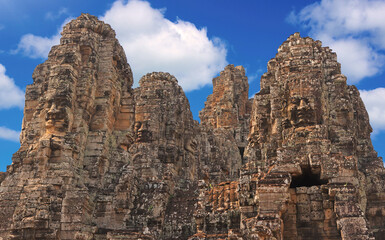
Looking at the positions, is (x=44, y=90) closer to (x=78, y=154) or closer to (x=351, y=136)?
(x=78, y=154)

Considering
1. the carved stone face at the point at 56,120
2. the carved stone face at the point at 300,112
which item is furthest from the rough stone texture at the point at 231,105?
the carved stone face at the point at 300,112

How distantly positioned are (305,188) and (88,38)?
44.5 ft

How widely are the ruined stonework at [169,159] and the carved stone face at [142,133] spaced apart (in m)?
0.05

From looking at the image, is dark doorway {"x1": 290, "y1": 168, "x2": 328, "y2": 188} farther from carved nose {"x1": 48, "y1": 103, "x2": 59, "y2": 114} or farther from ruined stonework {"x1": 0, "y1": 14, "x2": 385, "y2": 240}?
carved nose {"x1": 48, "y1": 103, "x2": 59, "y2": 114}

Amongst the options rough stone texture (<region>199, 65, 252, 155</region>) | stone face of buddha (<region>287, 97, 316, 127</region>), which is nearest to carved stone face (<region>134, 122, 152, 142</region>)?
stone face of buddha (<region>287, 97, 316, 127</region>)

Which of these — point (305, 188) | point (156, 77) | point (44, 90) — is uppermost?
point (156, 77)

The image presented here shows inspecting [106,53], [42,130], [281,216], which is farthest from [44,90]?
[281,216]

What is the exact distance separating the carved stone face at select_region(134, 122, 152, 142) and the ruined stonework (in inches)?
2.0

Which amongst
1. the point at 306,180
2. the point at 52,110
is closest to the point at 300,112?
the point at 306,180

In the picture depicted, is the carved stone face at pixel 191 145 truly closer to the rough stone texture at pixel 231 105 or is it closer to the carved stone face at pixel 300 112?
the carved stone face at pixel 300 112

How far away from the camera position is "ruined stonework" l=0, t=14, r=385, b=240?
41.8 ft

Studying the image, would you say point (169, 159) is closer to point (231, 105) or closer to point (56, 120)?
point (56, 120)

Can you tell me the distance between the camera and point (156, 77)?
23.2 m

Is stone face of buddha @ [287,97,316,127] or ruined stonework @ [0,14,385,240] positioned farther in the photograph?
stone face of buddha @ [287,97,316,127]
